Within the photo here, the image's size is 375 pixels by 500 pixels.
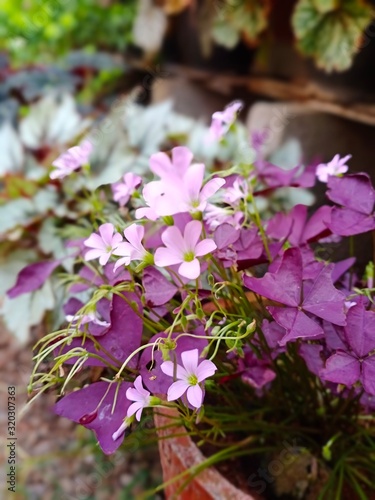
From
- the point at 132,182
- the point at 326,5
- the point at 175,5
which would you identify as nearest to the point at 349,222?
the point at 132,182

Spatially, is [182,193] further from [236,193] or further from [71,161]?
[71,161]

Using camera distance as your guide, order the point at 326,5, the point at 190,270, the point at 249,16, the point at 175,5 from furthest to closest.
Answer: the point at 175,5 < the point at 249,16 < the point at 326,5 < the point at 190,270

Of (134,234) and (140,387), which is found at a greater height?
(134,234)

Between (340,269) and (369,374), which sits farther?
(340,269)

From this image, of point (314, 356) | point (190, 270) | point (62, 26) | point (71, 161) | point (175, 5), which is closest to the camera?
point (190, 270)

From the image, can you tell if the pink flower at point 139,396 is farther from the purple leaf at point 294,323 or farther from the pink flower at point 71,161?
the pink flower at point 71,161

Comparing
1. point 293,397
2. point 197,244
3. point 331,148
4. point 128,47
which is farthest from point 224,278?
point 128,47

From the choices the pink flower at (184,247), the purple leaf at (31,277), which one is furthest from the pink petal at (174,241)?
the purple leaf at (31,277)

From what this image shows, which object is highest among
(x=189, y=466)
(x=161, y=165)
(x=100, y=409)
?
(x=161, y=165)
